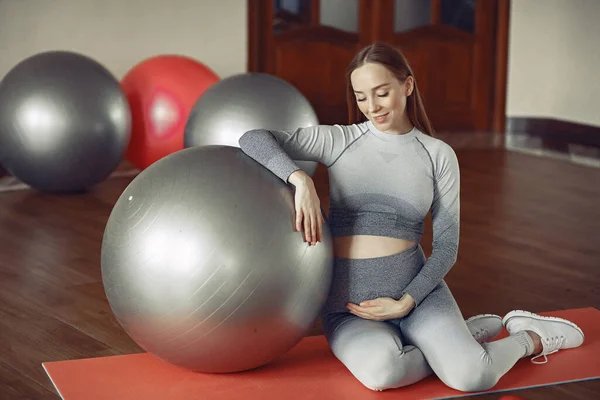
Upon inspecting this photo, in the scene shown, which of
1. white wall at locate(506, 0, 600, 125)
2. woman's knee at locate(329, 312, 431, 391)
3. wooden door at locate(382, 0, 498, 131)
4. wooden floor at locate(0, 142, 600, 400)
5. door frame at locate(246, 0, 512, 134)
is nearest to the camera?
woman's knee at locate(329, 312, 431, 391)

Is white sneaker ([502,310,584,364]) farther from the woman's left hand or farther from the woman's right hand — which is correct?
the woman's right hand

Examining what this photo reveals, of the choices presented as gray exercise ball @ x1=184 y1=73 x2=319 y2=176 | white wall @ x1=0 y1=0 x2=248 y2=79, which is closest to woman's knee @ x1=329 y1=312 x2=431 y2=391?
gray exercise ball @ x1=184 y1=73 x2=319 y2=176

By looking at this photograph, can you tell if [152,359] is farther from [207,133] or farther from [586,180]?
[586,180]

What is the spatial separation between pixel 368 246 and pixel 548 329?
0.57 m

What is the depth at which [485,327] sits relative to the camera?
2574mm

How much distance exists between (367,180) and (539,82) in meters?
4.62

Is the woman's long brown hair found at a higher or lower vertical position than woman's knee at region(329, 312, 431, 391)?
higher

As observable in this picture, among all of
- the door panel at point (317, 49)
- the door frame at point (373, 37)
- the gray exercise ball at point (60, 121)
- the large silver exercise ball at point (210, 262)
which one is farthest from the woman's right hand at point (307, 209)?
the door panel at point (317, 49)

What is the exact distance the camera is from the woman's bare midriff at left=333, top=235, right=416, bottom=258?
241cm

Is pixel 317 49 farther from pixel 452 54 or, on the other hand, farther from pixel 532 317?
pixel 532 317

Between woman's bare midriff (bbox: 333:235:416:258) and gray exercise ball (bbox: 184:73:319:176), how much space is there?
1.84 meters

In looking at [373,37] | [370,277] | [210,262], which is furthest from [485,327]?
[373,37]

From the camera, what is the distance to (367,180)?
241 cm

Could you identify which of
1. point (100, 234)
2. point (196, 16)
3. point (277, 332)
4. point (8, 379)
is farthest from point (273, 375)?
point (196, 16)
